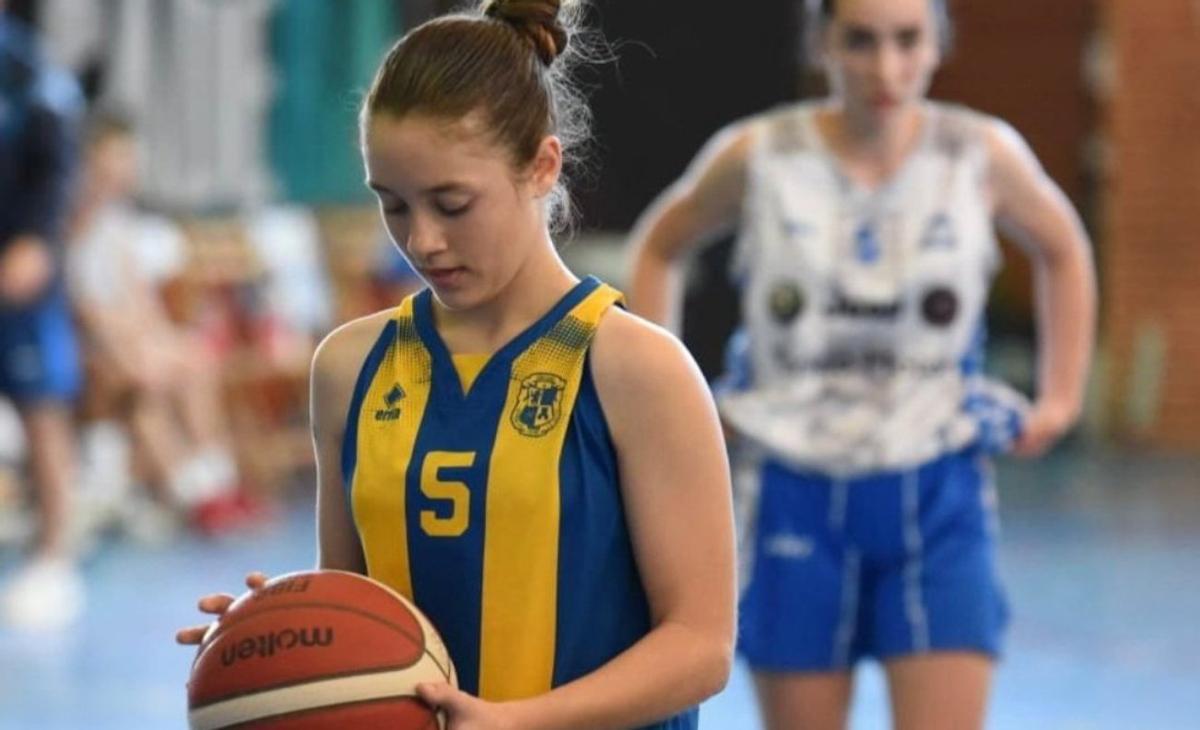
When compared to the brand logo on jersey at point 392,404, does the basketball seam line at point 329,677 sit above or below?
below

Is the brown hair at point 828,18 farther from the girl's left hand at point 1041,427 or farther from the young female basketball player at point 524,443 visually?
the young female basketball player at point 524,443

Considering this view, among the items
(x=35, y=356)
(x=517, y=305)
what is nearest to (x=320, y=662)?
(x=517, y=305)

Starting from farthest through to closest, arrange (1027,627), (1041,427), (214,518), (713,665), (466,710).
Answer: (214,518), (1027,627), (1041,427), (713,665), (466,710)

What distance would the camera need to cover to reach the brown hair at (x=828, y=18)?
3.48m

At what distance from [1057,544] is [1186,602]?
103cm

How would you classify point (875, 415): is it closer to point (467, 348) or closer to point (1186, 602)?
point (467, 348)

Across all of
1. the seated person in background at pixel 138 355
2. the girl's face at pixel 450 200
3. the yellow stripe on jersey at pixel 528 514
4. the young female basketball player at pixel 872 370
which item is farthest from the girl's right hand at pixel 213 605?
the seated person in background at pixel 138 355

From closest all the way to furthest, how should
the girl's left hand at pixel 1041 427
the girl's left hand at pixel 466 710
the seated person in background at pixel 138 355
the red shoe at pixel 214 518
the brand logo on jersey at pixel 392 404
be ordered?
the girl's left hand at pixel 466 710
the brand logo on jersey at pixel 392 404
the girl's left hand at pixel 1041 427
the seated person in background at pixel 138 355
the red shoe at pixel 214 518

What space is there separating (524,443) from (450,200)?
9.6 inches

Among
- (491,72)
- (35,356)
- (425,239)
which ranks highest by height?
(491,72)

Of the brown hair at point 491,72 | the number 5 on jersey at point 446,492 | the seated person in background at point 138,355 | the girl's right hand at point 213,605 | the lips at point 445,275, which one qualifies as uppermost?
the brown hair at point 491,72

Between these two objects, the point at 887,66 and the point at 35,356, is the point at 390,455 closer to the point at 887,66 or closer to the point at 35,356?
the point at 887,66

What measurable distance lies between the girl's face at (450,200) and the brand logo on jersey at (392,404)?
140 mm

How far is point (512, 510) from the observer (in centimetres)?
216
